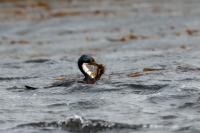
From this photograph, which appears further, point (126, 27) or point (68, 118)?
point (126, 27)

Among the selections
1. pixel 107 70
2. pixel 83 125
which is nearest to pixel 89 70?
pixel 107 70

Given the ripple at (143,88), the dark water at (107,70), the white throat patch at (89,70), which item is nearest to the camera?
the dark water at (107,70)

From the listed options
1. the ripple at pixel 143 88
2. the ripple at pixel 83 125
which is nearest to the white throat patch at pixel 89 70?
the ripple at pixel 143 88

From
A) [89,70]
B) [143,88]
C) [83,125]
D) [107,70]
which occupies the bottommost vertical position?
[107,70]

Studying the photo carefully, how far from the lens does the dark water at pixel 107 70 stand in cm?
962

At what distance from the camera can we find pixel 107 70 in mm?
14930

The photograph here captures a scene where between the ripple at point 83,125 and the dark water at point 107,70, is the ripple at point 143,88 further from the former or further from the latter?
the ripple at point 83,125

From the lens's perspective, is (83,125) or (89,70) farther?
(89,70)

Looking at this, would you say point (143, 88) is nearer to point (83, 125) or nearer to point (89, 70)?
point (89, 70)

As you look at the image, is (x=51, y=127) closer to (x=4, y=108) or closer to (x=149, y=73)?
(x=4, y=108)

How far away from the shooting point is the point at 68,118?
31.7 ft

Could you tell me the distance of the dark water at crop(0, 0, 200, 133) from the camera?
31.6 feet

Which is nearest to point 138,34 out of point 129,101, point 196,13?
point 196,13

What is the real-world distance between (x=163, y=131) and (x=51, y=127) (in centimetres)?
152
